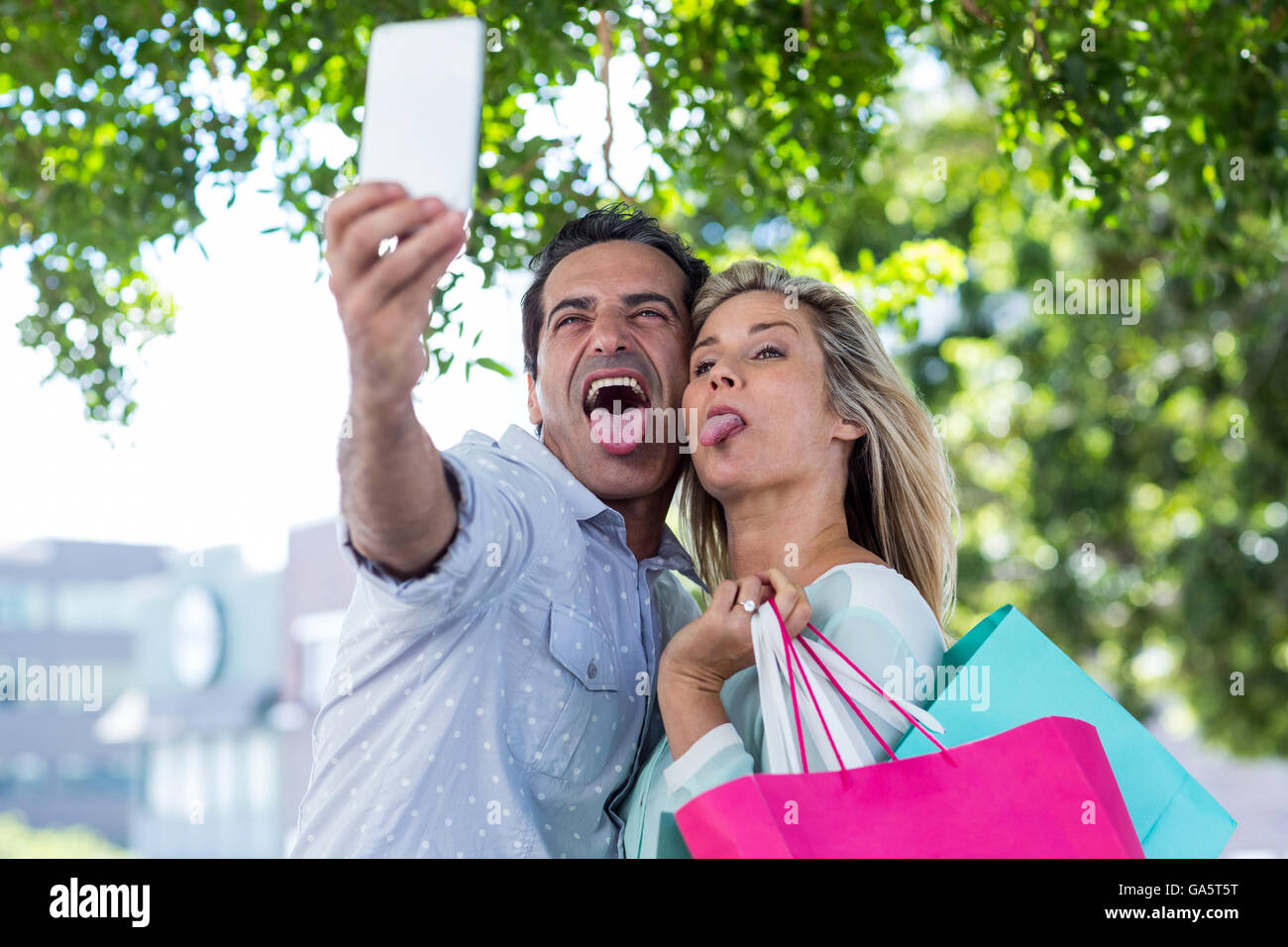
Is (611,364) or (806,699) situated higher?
(611,364)

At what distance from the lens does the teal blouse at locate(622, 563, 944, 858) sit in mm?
1829

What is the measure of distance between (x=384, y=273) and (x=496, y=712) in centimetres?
92

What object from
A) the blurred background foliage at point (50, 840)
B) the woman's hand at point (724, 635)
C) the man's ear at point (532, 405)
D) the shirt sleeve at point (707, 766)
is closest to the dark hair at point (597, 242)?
the man's ear at point (532, 405)

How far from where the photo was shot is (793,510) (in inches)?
93.5

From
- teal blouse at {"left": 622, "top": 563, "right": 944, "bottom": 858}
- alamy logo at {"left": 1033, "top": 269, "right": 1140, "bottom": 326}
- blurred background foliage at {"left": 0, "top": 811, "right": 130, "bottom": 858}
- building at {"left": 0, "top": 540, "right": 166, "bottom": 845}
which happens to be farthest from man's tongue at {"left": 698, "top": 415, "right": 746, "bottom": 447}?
building at {"left": 0, "top": 540, "right": 166, "bottom": 845}

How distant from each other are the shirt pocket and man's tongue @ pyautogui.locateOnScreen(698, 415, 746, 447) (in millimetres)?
450

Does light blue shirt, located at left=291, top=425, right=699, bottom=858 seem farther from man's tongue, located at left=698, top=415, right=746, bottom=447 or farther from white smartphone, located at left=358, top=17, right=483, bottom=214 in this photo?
white smartphone, located at left=358, top=17, right=483, bottom=214

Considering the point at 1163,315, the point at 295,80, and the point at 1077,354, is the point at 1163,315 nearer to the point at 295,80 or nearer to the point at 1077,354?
the point at 1077,354

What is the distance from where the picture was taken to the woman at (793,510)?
1933 millimetres

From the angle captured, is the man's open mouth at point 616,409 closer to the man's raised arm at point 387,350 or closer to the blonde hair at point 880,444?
the blonde hair at point 880,444

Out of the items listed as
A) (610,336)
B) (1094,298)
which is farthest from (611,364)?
(1094,298)

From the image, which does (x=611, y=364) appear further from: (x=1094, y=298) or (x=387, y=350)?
(x=1094, y=298)
